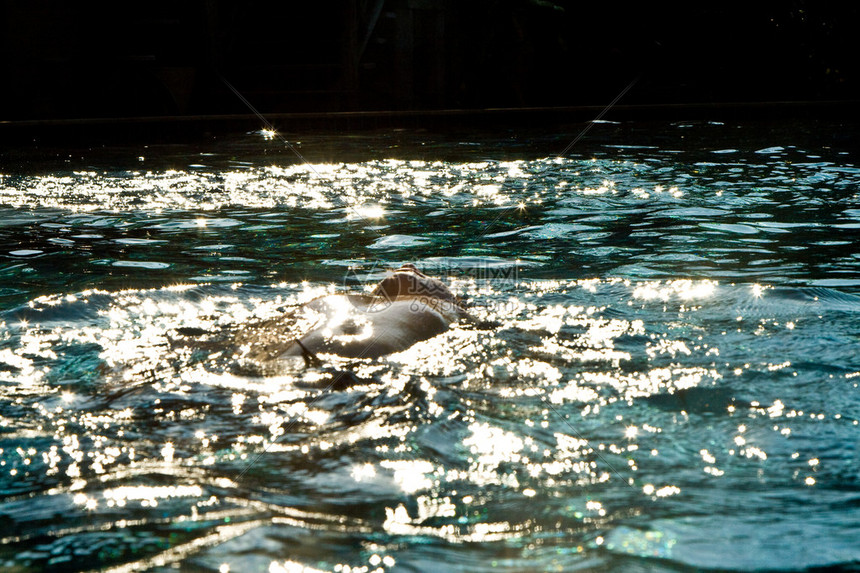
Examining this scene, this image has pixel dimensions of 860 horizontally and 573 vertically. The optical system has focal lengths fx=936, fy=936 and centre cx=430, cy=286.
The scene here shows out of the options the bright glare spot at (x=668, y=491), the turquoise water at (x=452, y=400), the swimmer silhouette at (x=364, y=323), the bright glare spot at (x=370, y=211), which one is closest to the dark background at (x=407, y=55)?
the bright glare spot at (x=370, y=211)

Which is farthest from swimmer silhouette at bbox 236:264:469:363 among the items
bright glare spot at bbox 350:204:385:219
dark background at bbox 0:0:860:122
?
dark background at bbox 0:0:860:122

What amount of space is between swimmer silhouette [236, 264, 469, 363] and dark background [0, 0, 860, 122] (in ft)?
36.0

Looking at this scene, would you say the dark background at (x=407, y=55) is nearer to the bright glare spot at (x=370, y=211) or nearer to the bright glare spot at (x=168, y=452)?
the bright glare spot at (x=370, y=211)

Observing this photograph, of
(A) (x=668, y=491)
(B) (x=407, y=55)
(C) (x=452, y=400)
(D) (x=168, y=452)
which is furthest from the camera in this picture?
(B) (x=407, y=55)

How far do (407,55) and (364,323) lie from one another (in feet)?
42.8

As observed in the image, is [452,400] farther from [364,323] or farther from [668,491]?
[668,491]

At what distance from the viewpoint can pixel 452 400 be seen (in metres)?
3.63

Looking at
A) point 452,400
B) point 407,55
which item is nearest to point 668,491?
point 452,400

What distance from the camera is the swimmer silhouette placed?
4066mm

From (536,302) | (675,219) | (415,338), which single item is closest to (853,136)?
(675,219)

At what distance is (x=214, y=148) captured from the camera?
12906mm

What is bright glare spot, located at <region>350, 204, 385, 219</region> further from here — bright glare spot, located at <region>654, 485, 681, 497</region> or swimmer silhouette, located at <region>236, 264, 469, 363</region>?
bright glare spot, located at <region>654, 485, 681, 497</region>

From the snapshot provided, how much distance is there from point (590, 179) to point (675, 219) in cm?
236

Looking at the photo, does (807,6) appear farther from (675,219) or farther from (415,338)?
(415,338)
